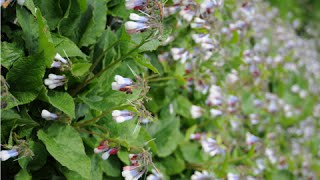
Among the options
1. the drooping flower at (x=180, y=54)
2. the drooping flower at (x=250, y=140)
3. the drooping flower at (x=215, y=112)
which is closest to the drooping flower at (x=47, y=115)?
the drooping flower at (x=180, y=54)

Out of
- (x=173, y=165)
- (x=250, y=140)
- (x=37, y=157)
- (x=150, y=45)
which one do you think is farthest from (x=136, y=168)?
(x=250, y=140)

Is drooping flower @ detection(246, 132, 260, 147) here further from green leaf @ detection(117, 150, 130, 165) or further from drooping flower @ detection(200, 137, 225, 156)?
green leaf @ detection(117, 150, 130, 165)

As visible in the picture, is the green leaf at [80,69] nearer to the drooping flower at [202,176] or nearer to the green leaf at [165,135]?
the green leaf at [165,135]

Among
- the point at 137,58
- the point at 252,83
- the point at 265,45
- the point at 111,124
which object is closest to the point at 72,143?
the point at 111,124

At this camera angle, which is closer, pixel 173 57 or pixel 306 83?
pixel 173 57

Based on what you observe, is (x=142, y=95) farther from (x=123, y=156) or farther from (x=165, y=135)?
(x=165, y=135)

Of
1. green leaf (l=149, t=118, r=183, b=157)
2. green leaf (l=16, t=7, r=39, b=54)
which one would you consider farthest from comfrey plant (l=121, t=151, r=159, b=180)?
green leaf (l=149, t=118, r=183, b=157)

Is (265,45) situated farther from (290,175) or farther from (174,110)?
(174,110)
